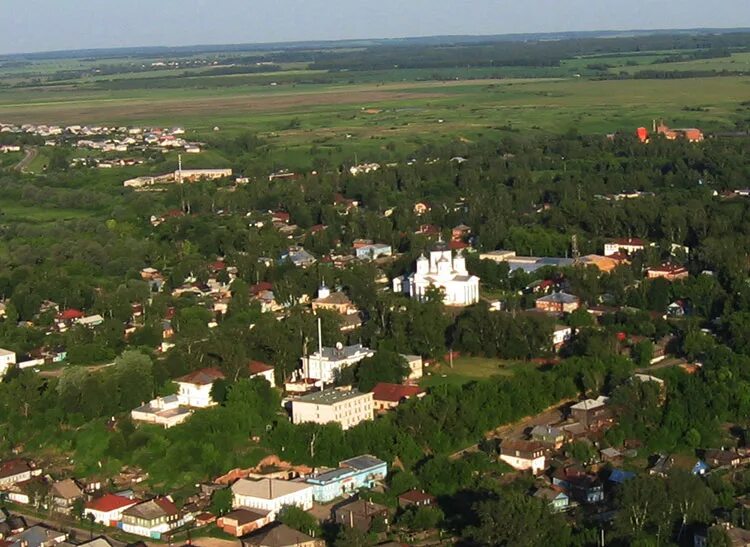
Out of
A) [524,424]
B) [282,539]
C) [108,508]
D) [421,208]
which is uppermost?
[282,539]

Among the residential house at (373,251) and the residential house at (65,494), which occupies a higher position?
the residential house at (65,494)

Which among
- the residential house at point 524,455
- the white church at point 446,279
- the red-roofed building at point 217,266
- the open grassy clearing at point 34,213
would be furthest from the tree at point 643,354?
the open grassy clearing at point 34,213

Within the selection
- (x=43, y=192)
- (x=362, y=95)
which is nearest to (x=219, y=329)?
(x=43, y=192)

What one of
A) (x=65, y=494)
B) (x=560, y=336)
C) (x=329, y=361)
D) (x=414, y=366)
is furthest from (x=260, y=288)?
(x=65, y=494)

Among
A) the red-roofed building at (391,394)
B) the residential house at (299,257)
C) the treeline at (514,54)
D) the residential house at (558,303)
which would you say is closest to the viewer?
the red-roofed building at (391,394)

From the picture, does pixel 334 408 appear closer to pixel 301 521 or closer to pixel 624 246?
pixel 301 521

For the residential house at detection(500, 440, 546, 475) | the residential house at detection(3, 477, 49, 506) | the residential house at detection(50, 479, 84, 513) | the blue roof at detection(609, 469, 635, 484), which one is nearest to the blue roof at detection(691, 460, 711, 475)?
the blue roof at detection(609, 469, 635, 484)

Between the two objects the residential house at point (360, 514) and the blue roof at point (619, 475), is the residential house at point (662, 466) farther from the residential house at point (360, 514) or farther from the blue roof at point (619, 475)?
the residential house at point (360, 514)
